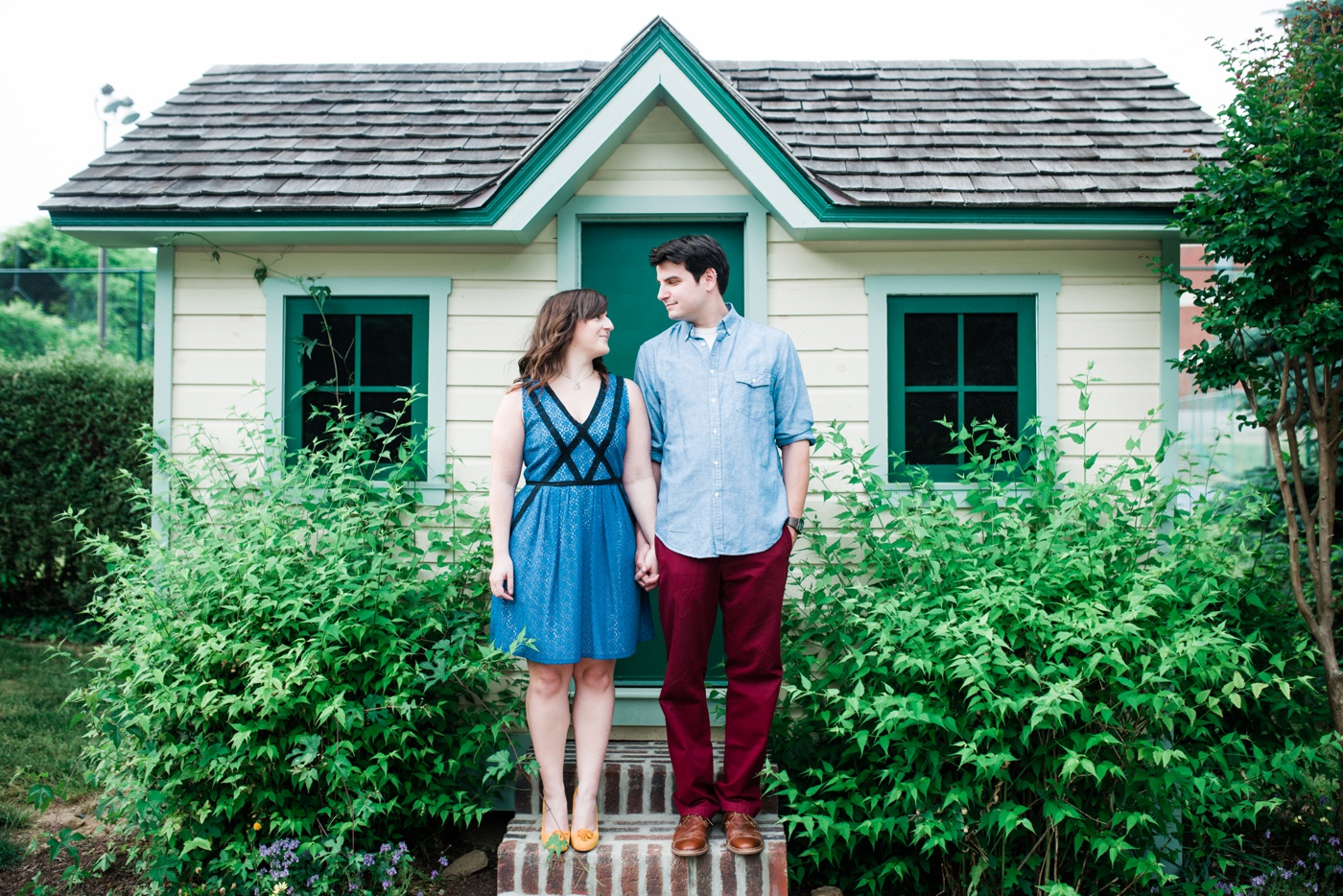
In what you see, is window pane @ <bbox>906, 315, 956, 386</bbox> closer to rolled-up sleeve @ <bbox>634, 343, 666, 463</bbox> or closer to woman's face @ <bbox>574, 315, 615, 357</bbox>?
rolled-up sleeve @ <bbox>634, 343, 666, 463</bbox>

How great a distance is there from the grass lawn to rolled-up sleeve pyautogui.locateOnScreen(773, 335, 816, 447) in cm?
320

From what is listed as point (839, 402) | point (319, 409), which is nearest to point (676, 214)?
point (839, 402)

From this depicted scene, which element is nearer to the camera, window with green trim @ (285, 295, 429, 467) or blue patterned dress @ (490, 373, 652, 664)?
blue patterned dress @ (490, 373, 652, 664)

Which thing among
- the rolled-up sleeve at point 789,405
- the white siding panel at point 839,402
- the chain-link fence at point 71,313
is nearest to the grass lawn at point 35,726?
the rolled-up sleeve at point 789,405

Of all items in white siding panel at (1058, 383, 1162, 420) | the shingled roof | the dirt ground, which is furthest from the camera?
white siding panel at (1058, 383, 1162, 420)

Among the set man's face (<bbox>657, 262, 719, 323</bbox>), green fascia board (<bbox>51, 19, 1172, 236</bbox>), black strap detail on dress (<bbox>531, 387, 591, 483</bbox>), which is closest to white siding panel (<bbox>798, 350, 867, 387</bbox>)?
green fascia board (<bbox>51, 19, 1172, 236</bbox>)

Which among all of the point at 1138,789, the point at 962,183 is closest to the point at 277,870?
the point at 1138,789

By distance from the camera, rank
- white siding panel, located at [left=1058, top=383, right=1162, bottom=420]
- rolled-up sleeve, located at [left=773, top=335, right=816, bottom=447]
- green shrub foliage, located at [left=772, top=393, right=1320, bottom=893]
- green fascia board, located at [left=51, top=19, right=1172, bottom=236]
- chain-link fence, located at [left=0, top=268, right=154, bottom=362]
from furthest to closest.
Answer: chain-link fence, located at [left=0, top=268, right=154, bottom=362]
white siding panel, located at [left=1058, top=383, right=1162, bottom=420]
green fascia board, located at [left=51, top=19, right=1172, bottom=236]
rolled-up sleeve, located at [left=773, top=335, right=816, bottom=447]
green shrub foliage, located at [left=772, top=393, right=1320, bottom=893]

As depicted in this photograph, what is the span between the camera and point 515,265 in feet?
15.4

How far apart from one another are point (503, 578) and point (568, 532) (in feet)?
0.95

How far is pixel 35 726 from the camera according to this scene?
5684 mm

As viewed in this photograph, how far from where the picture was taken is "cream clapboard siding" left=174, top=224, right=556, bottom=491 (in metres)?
4.69

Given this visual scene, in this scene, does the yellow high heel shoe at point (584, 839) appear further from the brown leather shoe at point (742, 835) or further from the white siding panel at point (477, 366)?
the white siding panel at point (477, 366)

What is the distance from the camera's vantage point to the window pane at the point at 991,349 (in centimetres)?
469
